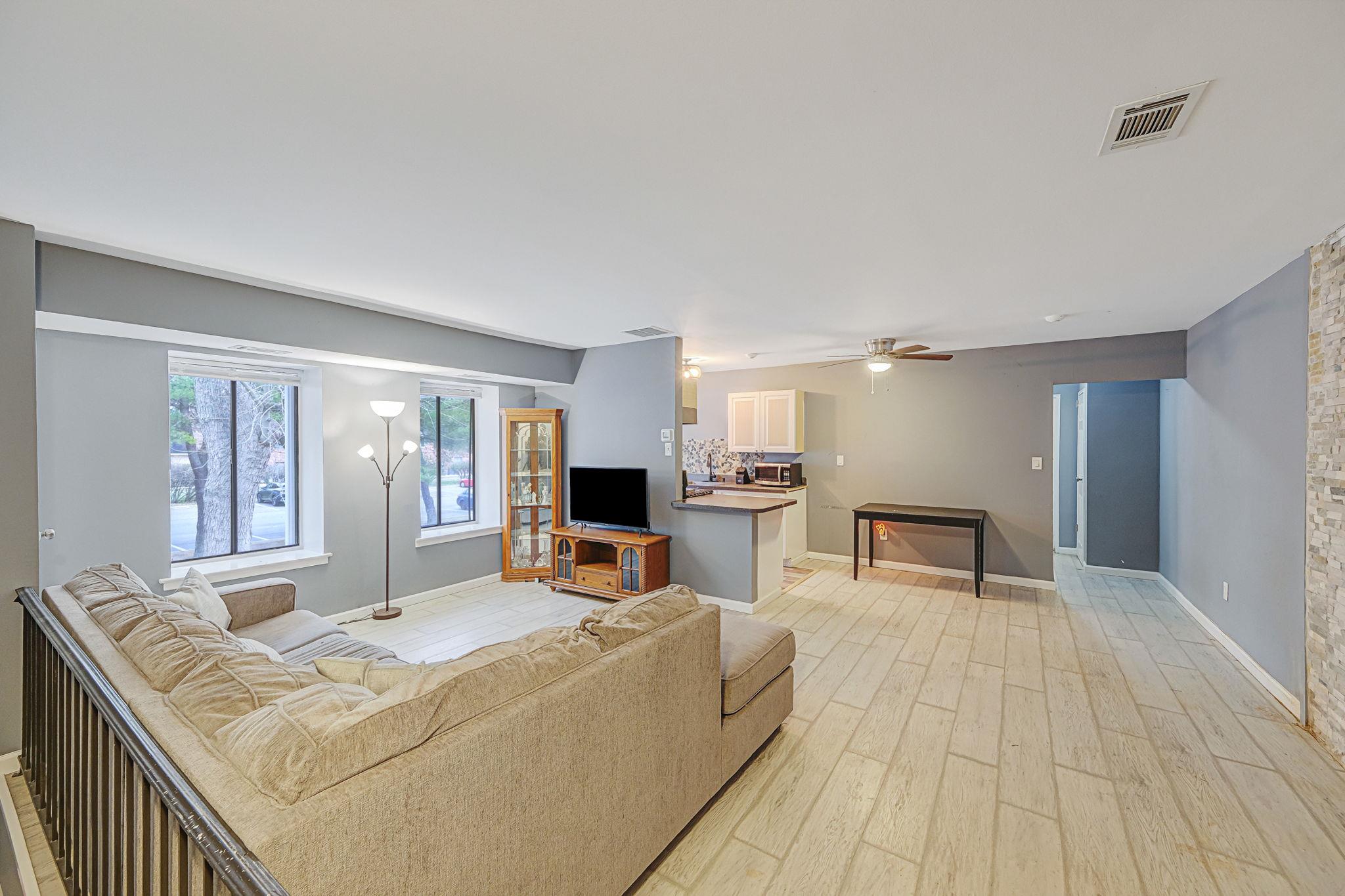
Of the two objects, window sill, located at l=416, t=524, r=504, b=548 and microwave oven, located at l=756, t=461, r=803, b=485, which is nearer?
window sill, located at l=416, t=524, r=504, b=548

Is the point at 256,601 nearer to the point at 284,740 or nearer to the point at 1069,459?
the point at 284,740

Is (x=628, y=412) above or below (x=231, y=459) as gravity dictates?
above

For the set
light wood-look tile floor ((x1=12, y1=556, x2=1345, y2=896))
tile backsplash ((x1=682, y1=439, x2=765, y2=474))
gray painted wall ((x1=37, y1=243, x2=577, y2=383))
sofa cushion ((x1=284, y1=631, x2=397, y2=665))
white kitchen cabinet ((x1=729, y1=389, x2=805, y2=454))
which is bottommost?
light wood-look tile floor ((x1=12, y1=556, x2=1345, y2=896))

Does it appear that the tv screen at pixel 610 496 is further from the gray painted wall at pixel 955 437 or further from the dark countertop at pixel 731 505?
the gray painted wall at pixel 955 437

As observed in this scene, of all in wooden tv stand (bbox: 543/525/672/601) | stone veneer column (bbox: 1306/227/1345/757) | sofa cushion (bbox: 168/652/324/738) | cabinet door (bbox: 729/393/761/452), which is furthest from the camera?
cabinet door (bbox: 729/393/761/452)

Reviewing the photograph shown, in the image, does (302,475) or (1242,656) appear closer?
(1242,656)

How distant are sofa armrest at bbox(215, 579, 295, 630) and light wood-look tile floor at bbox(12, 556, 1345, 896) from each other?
85 cm

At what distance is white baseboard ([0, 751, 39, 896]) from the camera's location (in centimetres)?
166

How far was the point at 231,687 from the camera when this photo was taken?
4.15 ft

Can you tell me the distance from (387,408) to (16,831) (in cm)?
297

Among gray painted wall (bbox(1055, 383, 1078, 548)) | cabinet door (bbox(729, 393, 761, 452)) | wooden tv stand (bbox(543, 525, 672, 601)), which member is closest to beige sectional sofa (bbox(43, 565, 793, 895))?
wooden tv stand (bbox(543, 525, 672, 601))

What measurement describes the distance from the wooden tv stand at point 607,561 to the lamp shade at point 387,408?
192cm

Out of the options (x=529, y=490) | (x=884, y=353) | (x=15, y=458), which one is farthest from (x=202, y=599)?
(x=884, y=353)

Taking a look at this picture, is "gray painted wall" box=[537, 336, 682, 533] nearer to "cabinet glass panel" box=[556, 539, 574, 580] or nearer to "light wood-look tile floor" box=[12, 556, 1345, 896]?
"cabinet glass panel" box=[556, 539, 574, 580]
